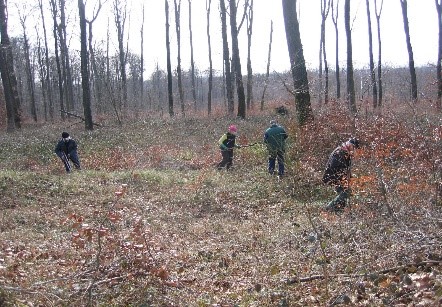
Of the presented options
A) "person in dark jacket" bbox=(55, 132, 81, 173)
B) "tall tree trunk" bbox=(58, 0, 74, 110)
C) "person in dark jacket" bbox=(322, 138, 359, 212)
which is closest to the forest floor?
"person in dark jacket" bbox=(322, 138, 359, 212)

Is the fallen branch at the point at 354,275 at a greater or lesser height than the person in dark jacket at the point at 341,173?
lesser

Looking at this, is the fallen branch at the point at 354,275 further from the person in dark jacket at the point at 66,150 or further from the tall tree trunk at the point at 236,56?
the tall tree trunk at the point at 236,56

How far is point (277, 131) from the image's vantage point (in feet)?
41.6

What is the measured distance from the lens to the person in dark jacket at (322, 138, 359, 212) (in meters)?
8.47

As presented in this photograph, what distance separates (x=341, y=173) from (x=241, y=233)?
2.40 m

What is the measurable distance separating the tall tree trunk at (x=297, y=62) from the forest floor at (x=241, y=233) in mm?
502

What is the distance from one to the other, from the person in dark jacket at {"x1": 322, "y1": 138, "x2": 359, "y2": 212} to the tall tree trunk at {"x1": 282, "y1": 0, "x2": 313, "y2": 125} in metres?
4.95

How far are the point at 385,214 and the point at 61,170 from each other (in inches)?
452

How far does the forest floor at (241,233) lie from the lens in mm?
5062

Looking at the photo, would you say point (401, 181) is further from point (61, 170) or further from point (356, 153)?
point (61, 170)

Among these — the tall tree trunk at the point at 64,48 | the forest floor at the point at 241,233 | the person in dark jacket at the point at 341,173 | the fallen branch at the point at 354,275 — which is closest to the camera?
the fallen branch at the point at 354,275

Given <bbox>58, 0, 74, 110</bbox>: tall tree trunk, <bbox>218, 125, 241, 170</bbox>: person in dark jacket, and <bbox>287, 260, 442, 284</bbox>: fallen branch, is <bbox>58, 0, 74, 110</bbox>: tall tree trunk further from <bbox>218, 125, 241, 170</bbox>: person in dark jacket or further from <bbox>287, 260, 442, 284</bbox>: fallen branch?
<bbox>287, 260, 442, 284</bbox>: fallen branch

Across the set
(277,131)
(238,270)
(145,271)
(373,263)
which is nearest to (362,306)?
(373,263)

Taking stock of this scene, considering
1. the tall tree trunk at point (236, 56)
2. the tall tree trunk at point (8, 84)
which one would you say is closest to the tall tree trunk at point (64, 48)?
the tall tree trunk at point (8, 84)
